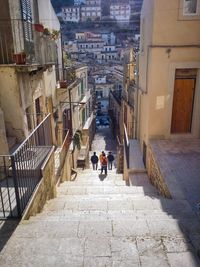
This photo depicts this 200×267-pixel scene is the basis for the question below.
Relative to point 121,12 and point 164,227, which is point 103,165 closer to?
point 164,227

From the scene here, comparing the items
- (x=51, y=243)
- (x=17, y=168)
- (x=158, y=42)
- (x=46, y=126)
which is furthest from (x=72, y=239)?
(x=158, y=42)

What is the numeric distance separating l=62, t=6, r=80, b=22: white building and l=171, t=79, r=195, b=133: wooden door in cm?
7693

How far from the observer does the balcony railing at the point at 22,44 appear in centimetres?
717

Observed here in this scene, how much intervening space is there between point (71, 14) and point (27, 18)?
262 feet

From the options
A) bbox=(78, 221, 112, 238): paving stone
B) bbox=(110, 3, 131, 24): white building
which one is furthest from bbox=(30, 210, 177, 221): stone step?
bbox=(110, 3, 131, 24): white building

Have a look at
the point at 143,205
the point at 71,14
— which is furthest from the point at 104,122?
the point at 71,14

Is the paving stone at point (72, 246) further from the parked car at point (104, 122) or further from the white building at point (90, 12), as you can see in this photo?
the white building at point (90, 12)

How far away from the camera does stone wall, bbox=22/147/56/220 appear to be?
4958 millimetres

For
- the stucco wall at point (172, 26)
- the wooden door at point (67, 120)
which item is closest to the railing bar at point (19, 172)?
the stucco wall at point (172, 26)

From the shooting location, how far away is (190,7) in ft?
28.5

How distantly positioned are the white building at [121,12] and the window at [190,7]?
255ft

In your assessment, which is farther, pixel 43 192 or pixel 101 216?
pixel 43 192

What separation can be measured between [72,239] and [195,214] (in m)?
2.58

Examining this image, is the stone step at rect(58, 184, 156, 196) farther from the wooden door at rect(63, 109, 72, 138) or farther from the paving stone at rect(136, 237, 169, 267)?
the wooden door at rect(63, 109, 72, 138)
